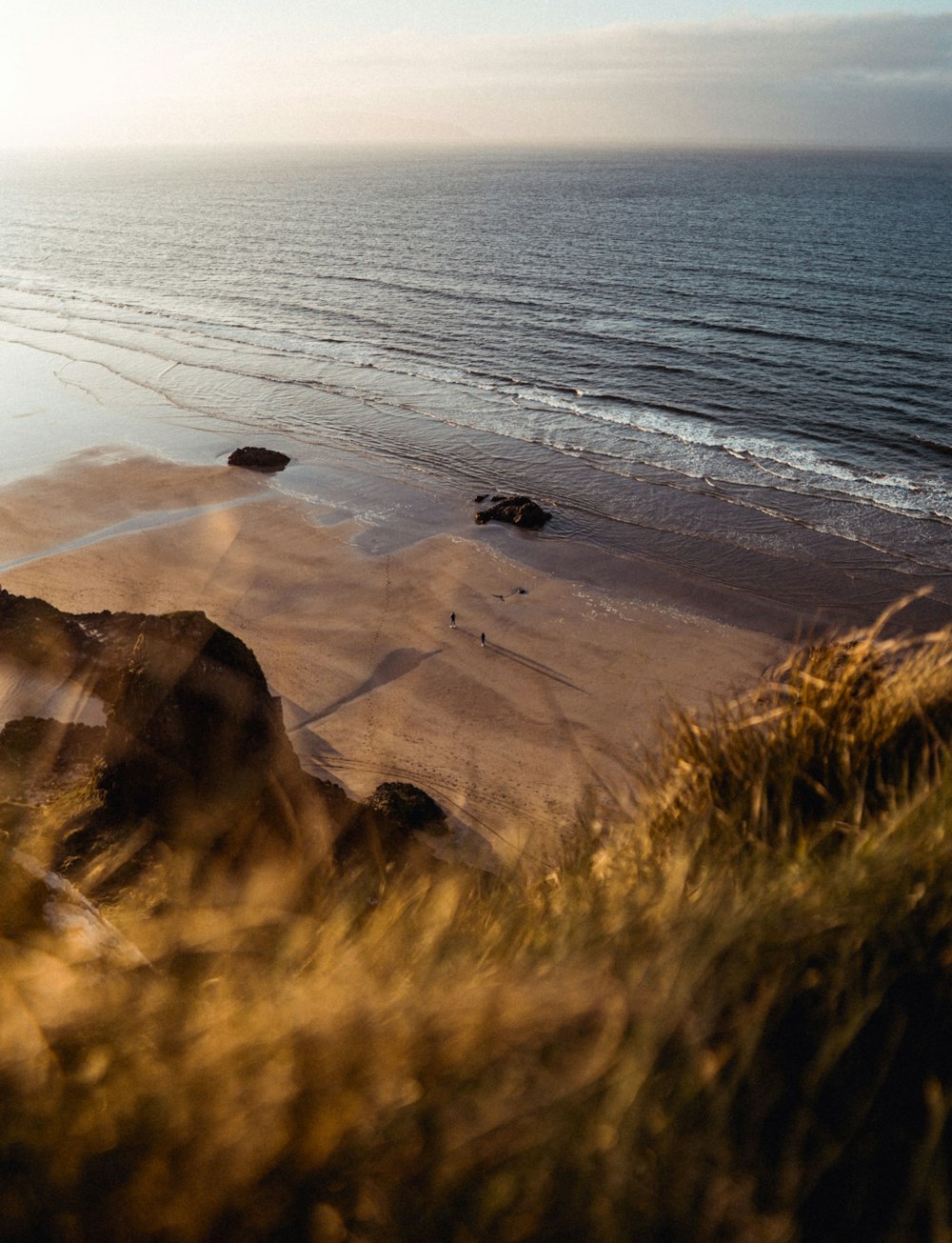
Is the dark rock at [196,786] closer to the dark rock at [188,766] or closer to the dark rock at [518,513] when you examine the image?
A: the dark rock at [188,766]

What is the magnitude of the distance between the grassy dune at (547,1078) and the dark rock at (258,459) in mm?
27403

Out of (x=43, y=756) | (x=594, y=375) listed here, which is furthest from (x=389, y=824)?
(x=594, y=375)

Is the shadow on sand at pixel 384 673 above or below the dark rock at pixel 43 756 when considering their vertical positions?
below

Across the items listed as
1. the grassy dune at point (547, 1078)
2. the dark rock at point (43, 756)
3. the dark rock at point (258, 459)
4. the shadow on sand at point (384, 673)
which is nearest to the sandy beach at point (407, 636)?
the shadow on sand at point (384, 673)

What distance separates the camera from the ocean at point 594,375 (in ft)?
79.2

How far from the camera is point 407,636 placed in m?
19.2

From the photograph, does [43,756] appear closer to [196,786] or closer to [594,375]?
[196,786]

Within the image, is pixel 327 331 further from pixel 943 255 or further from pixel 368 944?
pixel 943 255

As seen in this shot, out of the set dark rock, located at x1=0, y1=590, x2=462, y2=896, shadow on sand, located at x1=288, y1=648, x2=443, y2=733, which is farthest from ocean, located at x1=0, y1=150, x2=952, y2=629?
dark rock, located at x1=0, y1=590, x2=462, y2=896

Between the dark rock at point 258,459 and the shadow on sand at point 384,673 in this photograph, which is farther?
the dark rock at point 258,459

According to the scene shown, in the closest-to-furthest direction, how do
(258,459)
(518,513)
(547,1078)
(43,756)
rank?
(547,1078)
(43,756)
(518,513)
(258,459)

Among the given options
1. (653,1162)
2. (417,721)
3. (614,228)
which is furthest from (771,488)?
(614,228)

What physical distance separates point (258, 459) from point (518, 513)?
A: 34.7ft

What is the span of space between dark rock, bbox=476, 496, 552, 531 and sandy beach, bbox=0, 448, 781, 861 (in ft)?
5.61
